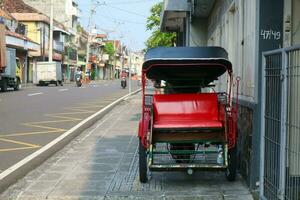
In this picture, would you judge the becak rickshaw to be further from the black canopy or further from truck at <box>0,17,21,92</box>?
truck at <box>0,17,21,92</box>

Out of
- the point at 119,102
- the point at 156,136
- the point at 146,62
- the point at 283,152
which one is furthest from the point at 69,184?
the point at 119,102

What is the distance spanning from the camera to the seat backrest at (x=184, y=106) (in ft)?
29.0

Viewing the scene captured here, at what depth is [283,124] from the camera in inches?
224

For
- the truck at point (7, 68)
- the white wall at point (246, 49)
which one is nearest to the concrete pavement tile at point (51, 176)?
the white wall at point (246, 49)

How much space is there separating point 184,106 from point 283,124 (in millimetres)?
3335

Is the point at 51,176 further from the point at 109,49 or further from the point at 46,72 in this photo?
the point at 109,49

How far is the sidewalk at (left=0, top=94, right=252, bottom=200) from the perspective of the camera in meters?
7.71

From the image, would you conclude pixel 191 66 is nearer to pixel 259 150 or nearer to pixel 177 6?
pixel 259 150

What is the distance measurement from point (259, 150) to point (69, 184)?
2.87 meters

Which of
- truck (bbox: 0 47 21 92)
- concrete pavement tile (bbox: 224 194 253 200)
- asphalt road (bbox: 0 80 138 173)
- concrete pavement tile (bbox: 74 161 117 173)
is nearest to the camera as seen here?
concrete pavement tile (bbox: 224 194 253 200)

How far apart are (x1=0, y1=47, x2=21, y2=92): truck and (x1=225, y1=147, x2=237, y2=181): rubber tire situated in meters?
32.3

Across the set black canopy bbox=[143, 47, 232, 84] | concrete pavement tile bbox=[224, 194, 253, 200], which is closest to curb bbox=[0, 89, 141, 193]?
black canopy bbox=[143, 47, 232, 84]

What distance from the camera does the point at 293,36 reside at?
7680mm

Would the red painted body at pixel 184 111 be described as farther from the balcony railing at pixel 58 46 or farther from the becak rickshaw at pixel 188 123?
the balcony railing at pixel 58 46
